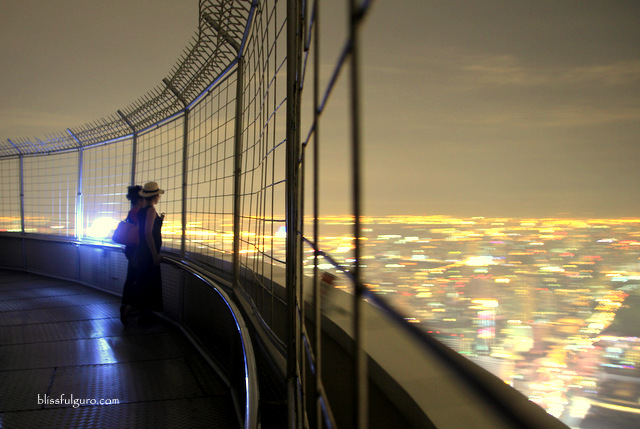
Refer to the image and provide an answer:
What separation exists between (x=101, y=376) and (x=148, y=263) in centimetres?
188

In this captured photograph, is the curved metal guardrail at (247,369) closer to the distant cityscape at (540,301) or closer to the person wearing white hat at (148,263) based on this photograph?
the distant cityscape at (540,301)

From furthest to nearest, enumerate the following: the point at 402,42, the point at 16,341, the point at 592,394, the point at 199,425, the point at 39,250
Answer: the point at 39,250, the point at 16,341, the point at 199,425, the point at 402,42, the point at 592,394

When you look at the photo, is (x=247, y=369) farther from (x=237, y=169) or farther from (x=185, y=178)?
(x=185, y=178)

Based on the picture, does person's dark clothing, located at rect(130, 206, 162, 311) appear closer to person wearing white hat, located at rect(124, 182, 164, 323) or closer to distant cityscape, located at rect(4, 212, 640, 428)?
person wearing white hat, located at rect(124, 182, 164, 323)

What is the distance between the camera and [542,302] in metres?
0.29

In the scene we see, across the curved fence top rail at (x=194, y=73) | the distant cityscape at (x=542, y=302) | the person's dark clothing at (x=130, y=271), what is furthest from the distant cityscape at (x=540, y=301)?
the person's dark clothing at (x=130, y=271)

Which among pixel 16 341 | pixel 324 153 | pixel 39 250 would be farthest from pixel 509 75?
pixel 39 250

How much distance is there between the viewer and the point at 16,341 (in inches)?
188

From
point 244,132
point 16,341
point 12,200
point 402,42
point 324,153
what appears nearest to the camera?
point 402,42

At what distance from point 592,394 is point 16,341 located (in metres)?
5.65

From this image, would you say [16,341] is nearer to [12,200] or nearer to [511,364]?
[511,364]

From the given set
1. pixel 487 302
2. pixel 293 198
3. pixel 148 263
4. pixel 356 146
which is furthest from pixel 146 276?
pixel 487 302

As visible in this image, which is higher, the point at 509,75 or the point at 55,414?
the point at 509,75

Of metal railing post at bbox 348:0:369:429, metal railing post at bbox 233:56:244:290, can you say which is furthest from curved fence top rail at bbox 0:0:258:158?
metal railing post at bbox 348:0:369:429
